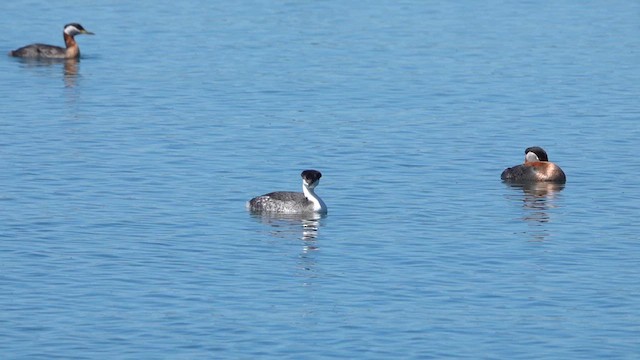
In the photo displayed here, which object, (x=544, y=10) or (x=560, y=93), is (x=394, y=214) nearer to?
(x=560, y=93)

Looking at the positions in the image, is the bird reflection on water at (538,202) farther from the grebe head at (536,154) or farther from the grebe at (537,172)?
the grebe head at (536,154)

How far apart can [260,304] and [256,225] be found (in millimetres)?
5590

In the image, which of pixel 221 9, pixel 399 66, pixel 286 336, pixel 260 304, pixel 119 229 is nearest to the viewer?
pixel 286 336

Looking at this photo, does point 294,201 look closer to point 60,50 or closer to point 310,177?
point 310,177

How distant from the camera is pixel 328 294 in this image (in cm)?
2580

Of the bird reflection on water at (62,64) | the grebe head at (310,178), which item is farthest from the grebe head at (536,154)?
the bird reflection on water at (62,64)

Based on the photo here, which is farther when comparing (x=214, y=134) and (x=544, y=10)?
(x=544, y=10)

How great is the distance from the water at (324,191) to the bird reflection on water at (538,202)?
10cm

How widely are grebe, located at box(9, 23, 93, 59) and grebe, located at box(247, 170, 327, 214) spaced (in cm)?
2285

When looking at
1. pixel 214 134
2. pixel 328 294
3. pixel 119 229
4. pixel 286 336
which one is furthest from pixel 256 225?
pixel 214 134

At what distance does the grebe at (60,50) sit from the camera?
5234cm

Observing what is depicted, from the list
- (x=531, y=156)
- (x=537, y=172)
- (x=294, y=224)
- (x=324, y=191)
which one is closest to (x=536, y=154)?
(x=531, y=156)

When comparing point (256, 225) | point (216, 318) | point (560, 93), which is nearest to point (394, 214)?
point (256, 225)

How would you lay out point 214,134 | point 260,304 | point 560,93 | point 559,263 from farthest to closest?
point 560,93, point 214,134, point 559,263, point 260,304
